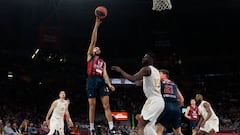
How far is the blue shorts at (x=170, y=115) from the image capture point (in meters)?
7.36

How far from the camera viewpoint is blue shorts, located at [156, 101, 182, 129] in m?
→ 7.36

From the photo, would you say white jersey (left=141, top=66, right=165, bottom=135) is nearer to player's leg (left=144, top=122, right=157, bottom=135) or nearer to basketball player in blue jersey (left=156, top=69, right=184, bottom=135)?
player's leg (left=144, top=122, right=157, bottom=135)

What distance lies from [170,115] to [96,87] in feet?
6.24

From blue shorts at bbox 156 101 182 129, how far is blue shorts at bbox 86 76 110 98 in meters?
1.61

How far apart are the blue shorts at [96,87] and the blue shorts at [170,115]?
5.28 feet

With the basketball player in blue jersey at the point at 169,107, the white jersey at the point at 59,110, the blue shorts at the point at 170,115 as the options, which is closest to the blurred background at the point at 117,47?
the white jersey at the point at 59,110

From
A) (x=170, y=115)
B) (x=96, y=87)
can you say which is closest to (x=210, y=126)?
(x=170, y=115)

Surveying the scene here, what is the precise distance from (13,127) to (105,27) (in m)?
11.3

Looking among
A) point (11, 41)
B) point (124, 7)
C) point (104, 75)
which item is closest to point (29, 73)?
point (11, 41)

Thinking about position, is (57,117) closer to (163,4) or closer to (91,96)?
(91,96)

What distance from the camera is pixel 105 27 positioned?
25.3 meters

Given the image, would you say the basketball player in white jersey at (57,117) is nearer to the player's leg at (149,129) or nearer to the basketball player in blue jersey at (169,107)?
the basketball player in blue jersey at (169,107)

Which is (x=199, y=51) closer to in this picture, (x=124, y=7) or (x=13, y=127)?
(x=124, y=7)

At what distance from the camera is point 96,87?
8453 mm
